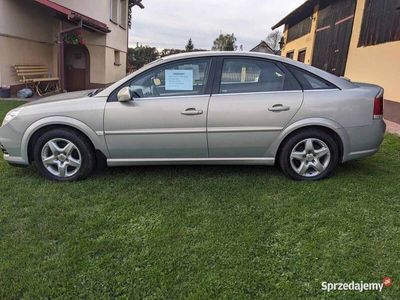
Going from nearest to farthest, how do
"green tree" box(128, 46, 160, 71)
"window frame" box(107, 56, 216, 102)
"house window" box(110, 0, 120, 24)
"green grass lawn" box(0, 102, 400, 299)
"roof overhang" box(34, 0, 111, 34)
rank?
"green grass lawn" box(0, 102, 400, 299)
"window frame" box(107, 56, 216, 102)
"roof overhang" box(34, 0, 111, 34)
"house window" box(110, 0, 120, 24)
"green tree" box(128, 46, 160, 71)

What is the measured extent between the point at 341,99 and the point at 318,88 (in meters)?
0.28

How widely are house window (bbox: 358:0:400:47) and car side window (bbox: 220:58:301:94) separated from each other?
6169mm

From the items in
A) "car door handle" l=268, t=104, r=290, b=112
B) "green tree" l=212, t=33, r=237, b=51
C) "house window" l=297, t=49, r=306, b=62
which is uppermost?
"green tree" l=212, t=33, r=237, b=51

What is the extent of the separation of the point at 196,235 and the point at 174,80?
1882 millimetres

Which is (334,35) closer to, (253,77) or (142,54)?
(253,77)

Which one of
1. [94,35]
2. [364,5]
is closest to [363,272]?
[364,5]

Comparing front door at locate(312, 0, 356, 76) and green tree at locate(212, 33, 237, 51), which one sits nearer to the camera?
front door at locate(312, 0, 356, 76)

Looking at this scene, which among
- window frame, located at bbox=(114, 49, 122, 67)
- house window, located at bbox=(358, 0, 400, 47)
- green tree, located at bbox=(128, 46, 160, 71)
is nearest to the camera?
house window, located at bbox=(358, 0, 400, 47)

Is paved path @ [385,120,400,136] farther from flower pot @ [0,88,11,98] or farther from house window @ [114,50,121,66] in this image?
house window @ [114,50,121,66]

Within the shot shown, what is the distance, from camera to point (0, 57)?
36.6ft

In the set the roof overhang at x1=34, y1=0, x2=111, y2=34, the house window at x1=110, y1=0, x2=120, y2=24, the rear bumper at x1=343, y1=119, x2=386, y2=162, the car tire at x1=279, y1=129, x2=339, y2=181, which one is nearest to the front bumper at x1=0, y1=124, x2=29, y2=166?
the car tire at x1=279, y1=129, x2=339, y2=181

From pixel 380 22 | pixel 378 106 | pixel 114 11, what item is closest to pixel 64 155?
pixel 378 106

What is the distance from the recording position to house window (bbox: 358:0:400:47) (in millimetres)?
8698

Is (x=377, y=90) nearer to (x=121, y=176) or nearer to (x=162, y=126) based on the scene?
(x=162, y=126)
